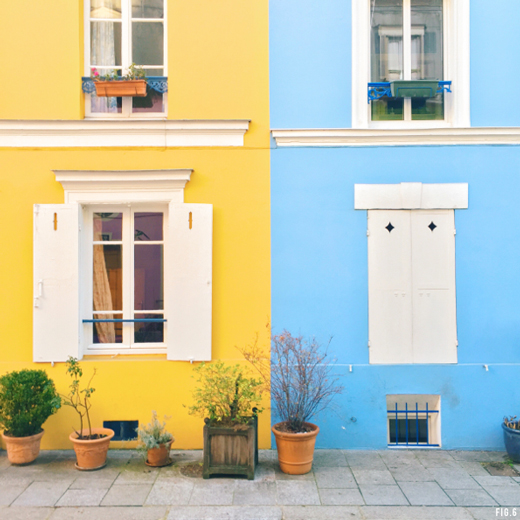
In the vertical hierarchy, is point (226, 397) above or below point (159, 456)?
above

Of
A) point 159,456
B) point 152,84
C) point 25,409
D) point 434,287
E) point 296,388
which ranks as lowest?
point 159,456

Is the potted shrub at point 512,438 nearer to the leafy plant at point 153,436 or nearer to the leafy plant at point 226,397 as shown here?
the leafy plant at point 226,397

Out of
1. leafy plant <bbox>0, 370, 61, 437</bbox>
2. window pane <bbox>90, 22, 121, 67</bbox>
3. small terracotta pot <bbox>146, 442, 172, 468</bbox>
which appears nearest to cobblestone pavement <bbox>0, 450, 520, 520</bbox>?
small terracotta pot <bbox>146, 442, 172, 468</bbox>

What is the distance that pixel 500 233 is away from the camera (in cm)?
609

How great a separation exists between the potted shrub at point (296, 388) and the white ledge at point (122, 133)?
2468 millimetres

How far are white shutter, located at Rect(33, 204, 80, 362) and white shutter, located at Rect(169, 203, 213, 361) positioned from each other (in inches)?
44.1

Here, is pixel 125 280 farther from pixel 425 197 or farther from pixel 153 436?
pixel 425 197

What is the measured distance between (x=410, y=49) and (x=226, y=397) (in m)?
4.63

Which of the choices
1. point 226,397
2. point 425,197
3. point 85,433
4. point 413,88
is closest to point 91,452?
point 85,433

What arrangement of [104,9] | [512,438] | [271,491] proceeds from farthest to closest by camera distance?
[104,9]
[512,438]
[271,491]

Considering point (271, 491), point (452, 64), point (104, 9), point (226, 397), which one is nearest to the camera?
point (271, 491)

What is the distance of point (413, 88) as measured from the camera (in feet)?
20.0

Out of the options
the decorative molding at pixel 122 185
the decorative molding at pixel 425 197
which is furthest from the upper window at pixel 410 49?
the decorative molding at pixel 122 185

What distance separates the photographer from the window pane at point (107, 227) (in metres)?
6.28
